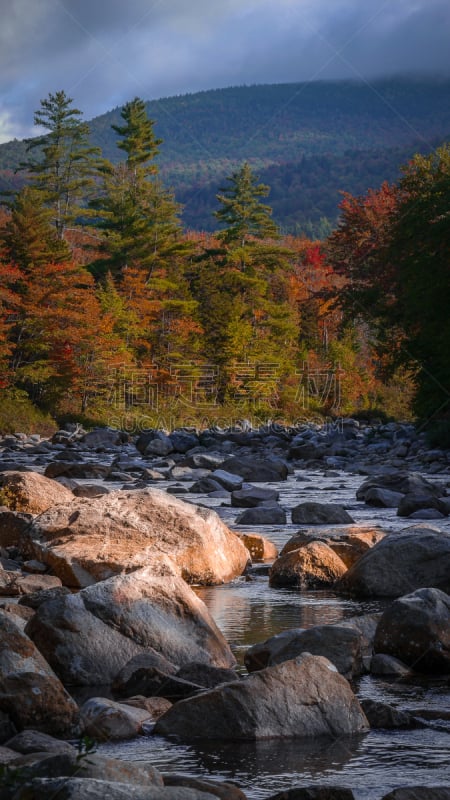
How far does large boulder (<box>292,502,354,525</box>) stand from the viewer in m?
12.3

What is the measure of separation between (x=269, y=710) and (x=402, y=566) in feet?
12.1

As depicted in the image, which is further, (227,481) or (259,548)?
(227,481)

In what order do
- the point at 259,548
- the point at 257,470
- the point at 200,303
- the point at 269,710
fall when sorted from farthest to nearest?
the point at 200,303, the point at 257,470, the point at 259,548, the point at 269,710

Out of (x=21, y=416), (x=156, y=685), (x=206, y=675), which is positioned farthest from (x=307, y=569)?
(x=21, y=416)

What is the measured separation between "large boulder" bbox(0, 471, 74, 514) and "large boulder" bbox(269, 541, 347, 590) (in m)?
3.64

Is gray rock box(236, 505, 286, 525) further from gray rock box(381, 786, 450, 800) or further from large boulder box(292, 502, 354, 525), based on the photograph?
gray rock box(381, 786, 450, 800)

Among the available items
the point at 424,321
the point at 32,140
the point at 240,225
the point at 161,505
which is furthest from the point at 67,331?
the point at 161,505

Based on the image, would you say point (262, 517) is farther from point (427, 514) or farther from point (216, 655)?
point (216, 655)

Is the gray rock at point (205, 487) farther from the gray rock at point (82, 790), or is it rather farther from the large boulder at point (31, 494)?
the gray rock at point (82, 790)

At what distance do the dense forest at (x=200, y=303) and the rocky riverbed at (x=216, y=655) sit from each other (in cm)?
1837

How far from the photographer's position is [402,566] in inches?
322

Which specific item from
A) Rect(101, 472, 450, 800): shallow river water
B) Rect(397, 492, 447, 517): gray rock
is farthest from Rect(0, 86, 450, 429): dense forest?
Rect(101, 472, 450, 800): shallow river water

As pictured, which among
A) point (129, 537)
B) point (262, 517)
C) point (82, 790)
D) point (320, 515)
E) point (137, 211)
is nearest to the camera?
point (82, 790)

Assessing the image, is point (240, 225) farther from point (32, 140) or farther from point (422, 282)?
point (422, 282)
